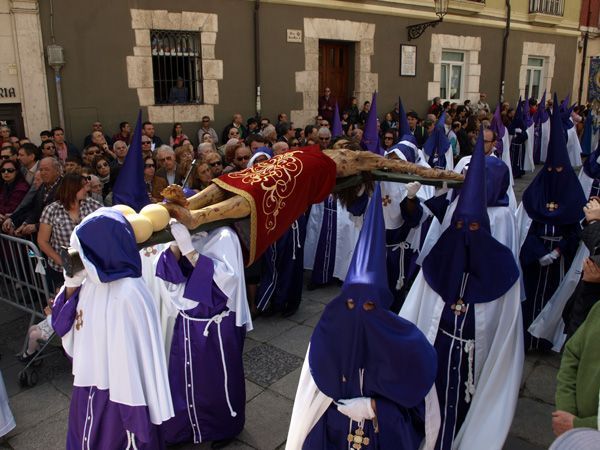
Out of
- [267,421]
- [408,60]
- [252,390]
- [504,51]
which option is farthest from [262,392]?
[504,51]

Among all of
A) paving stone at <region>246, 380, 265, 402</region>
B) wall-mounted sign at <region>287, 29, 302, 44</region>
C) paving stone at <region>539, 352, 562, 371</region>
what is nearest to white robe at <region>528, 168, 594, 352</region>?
paving stone at <region>539, 352, 562, 371</region>

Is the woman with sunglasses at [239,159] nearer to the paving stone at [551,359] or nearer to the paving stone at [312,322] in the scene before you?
the paving stone at [312,322]

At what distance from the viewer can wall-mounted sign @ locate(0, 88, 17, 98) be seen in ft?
27.4

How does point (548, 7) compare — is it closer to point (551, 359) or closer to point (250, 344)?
point (551, 359)

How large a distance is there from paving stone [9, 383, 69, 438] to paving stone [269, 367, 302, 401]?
1.60 meters

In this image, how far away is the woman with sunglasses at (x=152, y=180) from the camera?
5137 mm

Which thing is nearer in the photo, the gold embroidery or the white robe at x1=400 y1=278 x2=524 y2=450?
the gold embroidery

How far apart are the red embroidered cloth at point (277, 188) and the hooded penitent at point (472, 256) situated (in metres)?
0.78

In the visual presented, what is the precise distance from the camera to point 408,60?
14.2 meters

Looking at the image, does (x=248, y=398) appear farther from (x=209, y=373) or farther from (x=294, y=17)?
(x=294, y=17)

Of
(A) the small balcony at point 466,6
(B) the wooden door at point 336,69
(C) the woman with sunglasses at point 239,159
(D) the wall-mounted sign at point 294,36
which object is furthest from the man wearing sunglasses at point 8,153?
(A) the small balcony at point 466,6

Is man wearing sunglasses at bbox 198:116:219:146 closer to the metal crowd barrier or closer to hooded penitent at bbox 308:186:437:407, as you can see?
the metal crowd barrier

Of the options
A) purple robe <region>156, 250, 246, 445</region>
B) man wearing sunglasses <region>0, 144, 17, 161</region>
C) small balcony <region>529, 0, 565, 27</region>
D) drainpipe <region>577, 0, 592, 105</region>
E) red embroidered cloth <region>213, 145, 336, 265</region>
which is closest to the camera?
red embroidered cloth <region>213, 145, 336, 265</region>

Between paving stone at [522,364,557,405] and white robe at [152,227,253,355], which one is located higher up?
white robe at [152,227,253,355]
